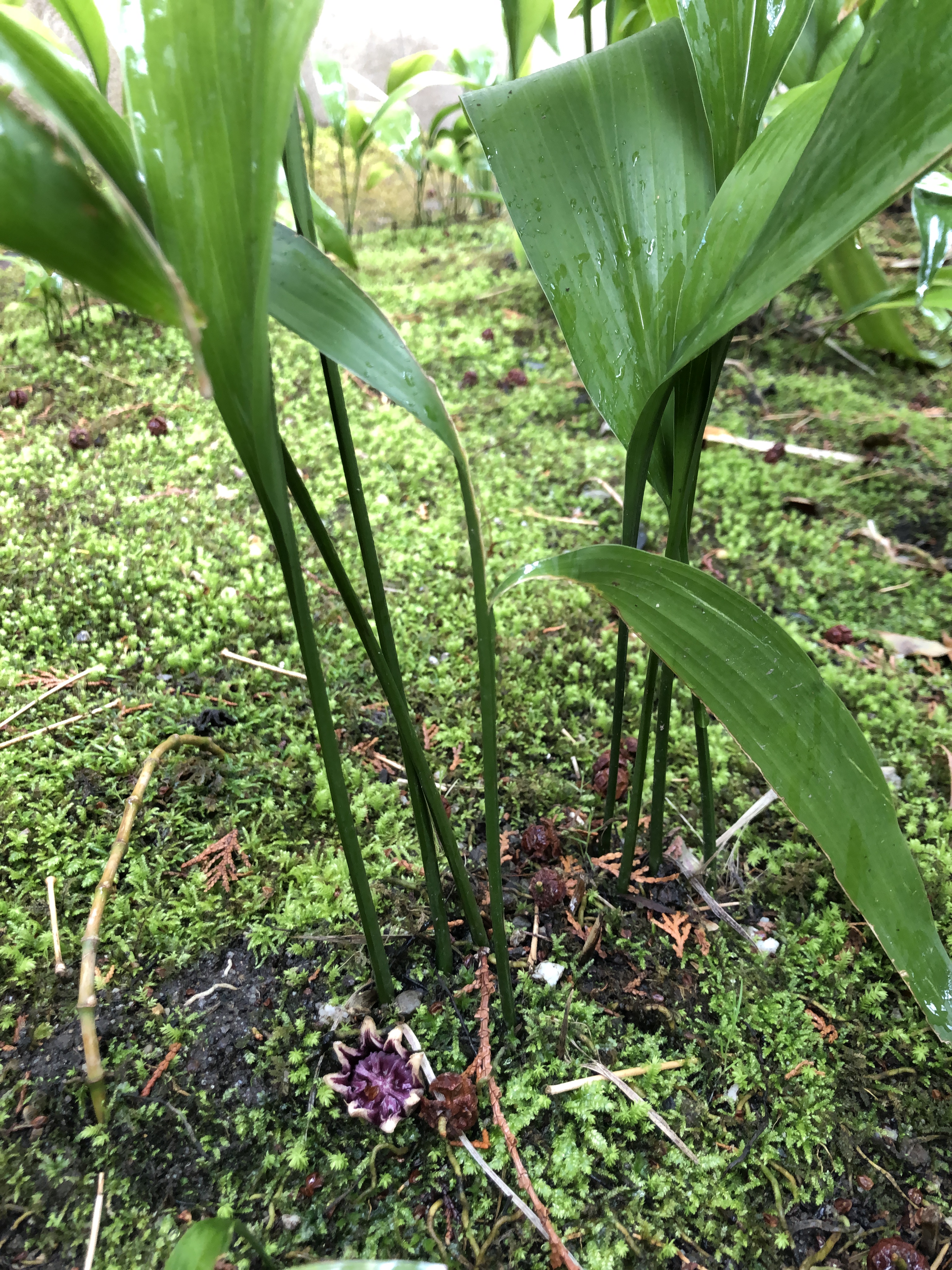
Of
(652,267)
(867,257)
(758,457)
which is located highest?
(867,257)

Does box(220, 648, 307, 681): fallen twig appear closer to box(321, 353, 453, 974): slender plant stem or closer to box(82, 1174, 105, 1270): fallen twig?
box(321, 353, 453, 974): slender plant stem

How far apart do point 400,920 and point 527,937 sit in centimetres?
13

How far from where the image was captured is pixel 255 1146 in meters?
0.60

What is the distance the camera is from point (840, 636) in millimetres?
1188

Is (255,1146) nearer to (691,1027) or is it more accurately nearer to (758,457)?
(691,1027)

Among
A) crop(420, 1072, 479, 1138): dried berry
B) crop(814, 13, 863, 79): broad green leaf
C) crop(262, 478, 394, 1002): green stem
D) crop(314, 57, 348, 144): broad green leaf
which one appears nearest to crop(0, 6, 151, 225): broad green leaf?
crop(262, 478, 394, 1002): green stem

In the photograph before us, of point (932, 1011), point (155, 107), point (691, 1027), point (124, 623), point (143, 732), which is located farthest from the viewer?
point (124, 623)

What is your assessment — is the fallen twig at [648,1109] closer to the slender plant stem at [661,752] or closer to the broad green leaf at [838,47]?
the slender plant stem at [661,752]

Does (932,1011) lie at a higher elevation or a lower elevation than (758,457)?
lower

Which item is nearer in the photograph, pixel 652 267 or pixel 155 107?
pixel 155 107

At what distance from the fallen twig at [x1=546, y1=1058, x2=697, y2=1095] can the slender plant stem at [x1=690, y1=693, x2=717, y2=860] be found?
215 millimetres

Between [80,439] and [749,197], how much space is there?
4.61 ft

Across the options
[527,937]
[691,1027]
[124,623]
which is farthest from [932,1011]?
[124,623]

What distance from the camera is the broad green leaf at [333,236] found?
1.17m
